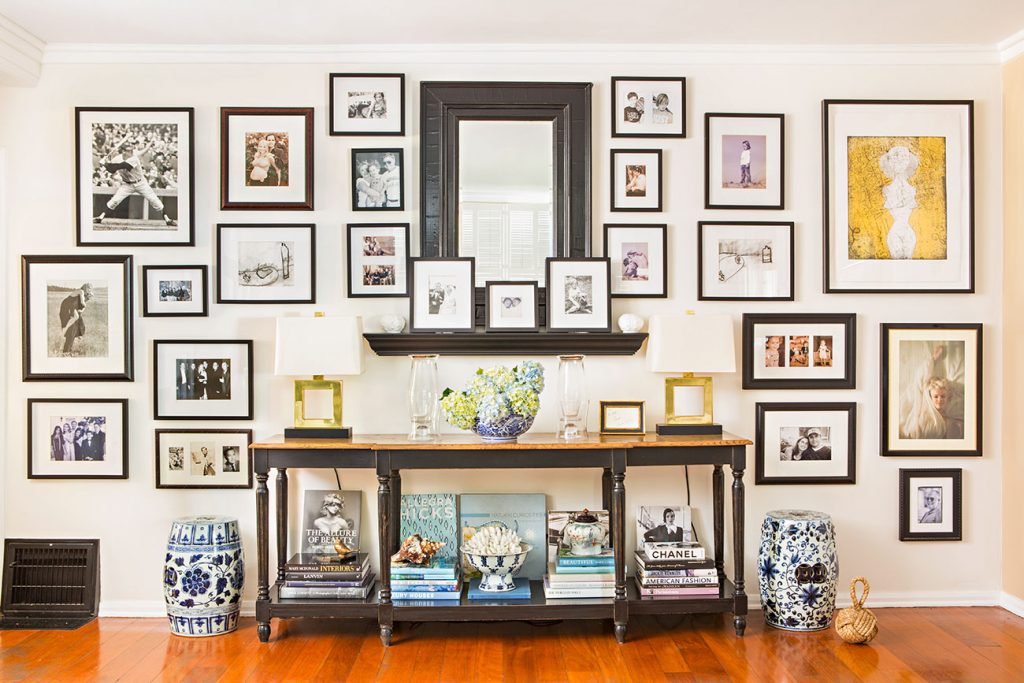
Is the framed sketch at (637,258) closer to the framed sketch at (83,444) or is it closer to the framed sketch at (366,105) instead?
the framed sketch at (366,105)

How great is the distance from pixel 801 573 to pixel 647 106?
7.22 feet

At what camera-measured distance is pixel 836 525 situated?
3.82m

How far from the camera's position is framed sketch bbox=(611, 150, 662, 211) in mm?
3775

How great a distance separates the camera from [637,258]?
3.77 meters

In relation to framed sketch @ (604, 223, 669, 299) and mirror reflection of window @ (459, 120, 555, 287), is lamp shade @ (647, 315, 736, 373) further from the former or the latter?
mirror reflection of window @ (459, 120, 555, 287)

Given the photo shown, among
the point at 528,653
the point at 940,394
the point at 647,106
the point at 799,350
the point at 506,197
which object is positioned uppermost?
the point at 647,106

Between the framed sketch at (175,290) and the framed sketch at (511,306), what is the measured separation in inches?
52.4

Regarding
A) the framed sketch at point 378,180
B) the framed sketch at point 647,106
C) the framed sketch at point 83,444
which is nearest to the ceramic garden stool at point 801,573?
the framed sketch at point 647,106

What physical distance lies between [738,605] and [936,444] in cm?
131

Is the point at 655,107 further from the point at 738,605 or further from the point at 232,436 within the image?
the point at 232,436

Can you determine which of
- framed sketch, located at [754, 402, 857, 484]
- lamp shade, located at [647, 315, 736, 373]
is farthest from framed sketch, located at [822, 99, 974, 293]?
lamp shade, located at [647, 315, 736, 373]

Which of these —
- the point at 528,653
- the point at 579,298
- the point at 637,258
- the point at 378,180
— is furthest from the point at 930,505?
the point at 378,180

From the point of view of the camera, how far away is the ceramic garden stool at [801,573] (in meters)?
3.41

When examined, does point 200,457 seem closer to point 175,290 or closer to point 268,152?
point 175,290
